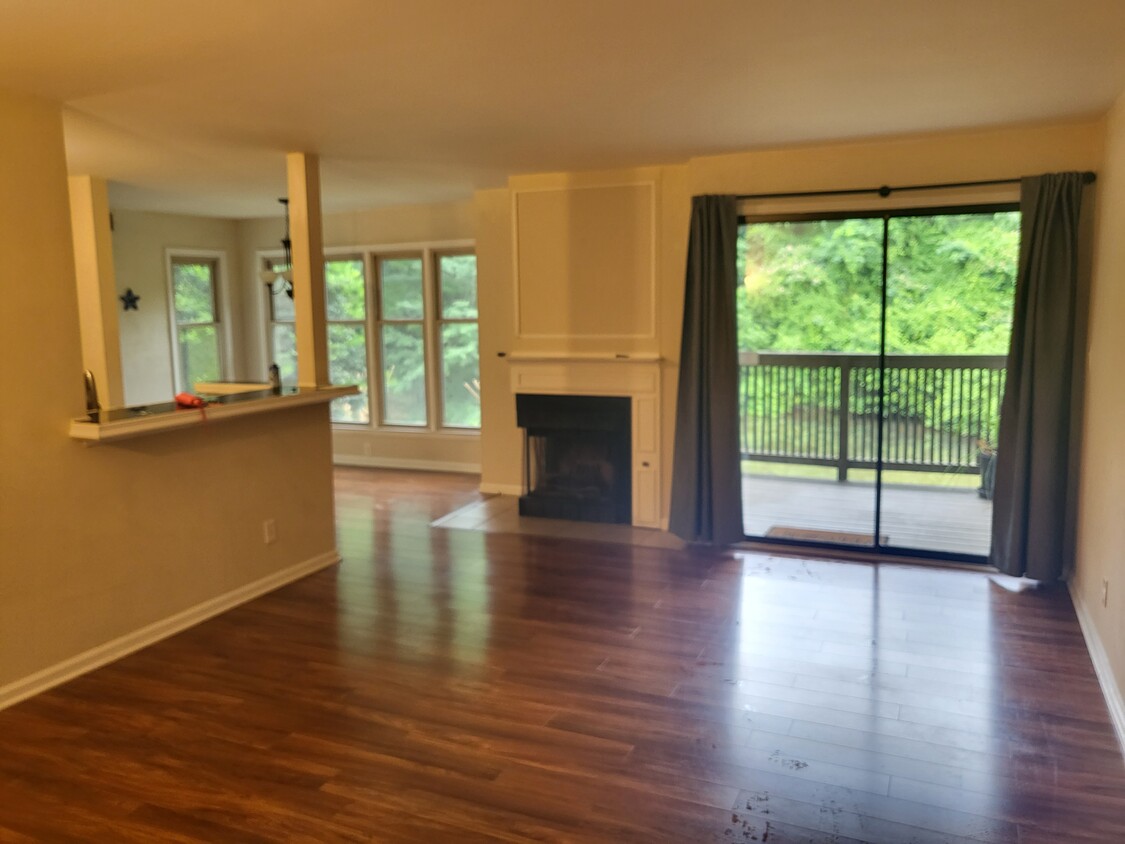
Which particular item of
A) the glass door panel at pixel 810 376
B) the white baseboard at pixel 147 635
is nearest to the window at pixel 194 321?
the white baseboard at pixel 147 635

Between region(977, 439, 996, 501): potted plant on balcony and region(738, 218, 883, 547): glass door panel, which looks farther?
region(738, 218, 883, 547): glass door panel

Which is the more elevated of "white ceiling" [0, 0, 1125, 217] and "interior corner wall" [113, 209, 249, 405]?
"white ceiling" [0, 0, 1125, 217]

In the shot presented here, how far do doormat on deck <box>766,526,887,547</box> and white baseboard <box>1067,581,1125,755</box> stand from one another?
4.02ft

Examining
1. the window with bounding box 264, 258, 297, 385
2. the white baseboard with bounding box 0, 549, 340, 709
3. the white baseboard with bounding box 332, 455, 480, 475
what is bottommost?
the white baseboard with bounding box 0, 549, 340, 709

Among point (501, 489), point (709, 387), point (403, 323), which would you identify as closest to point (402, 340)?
point (403, 323)

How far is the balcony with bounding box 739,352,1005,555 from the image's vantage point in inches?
195

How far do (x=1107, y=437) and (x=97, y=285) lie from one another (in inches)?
217

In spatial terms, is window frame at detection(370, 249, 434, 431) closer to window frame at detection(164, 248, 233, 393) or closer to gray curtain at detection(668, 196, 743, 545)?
window frame at detection(164, 248, 233, 393)


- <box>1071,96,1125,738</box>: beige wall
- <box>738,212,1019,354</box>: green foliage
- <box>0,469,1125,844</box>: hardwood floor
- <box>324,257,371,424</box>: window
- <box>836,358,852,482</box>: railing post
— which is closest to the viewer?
<box>0,469,1125,844</box>: hardwood floor

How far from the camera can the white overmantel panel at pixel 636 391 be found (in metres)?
5.64

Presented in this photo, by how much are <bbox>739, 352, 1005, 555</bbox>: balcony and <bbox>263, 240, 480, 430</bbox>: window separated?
290 centimetres

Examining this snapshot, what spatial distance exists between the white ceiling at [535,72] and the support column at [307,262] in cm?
17

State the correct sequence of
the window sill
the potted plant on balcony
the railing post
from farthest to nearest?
the railing post < the potted plant on balcony < the window sill

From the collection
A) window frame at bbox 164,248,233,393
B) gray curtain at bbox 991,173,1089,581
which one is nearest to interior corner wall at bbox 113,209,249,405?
window frame at bbox 164,248,233,393
